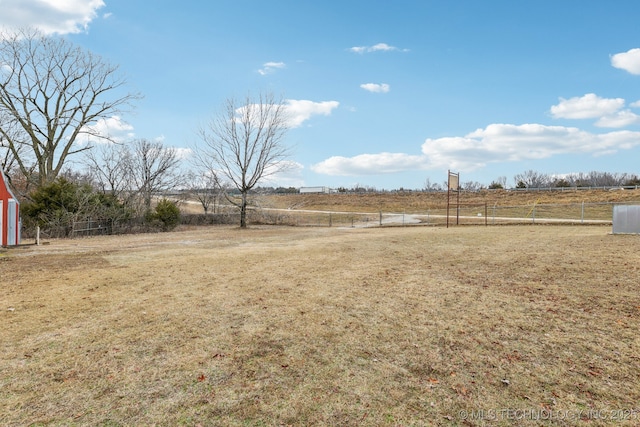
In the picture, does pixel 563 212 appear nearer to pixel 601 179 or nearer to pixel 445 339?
pixel 445 339

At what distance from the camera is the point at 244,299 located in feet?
19.2

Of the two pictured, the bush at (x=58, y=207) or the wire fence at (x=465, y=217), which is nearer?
the bush at (x=58, y=207)

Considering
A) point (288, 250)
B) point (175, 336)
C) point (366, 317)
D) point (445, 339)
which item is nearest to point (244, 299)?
point (175, 336)

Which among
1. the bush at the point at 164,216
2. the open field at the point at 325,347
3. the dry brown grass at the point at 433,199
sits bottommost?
the open field at the point at 325,347

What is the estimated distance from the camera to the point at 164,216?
967 inches

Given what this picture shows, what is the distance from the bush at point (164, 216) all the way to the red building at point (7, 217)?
1042cm

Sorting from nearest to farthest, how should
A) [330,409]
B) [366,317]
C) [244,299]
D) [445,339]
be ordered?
[330,409] < [445,339] < [366,317] < [244,299]

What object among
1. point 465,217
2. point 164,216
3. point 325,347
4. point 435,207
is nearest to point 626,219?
point 325,347

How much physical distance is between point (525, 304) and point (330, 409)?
13.0ft

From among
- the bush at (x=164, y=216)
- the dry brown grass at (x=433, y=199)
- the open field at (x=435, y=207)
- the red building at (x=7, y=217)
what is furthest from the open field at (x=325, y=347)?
the dry brown grass at (x=433, y=199)

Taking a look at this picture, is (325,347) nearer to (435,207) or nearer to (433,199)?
(435,207)

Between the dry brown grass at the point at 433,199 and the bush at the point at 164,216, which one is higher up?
the dry brown grass at the point at 433,199

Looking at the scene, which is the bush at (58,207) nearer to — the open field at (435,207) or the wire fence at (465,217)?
the open field at (435,207)

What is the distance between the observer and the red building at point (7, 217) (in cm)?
1321
